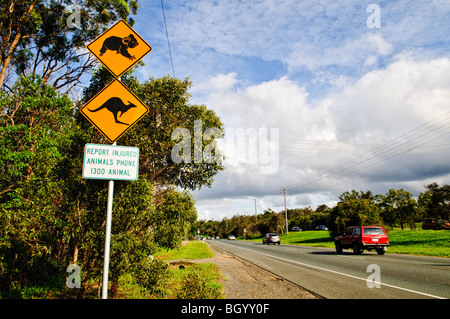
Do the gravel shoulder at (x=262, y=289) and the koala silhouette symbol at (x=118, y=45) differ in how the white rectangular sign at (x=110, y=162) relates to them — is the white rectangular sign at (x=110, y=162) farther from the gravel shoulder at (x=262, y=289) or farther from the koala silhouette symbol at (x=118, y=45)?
the gravel shoulder at (x=262, y=289)

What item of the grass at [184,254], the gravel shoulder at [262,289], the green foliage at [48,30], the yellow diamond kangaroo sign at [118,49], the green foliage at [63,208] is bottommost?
the grass at [184,254]

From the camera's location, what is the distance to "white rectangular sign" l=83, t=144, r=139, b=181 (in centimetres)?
340

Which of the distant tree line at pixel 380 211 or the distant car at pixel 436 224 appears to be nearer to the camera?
the distant tree line at pixel 380 211

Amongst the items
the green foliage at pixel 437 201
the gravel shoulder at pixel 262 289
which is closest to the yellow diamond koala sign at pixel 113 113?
the gravel shoulder at pixel 262 289

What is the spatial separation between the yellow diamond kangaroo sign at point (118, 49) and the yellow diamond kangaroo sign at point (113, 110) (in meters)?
0.32

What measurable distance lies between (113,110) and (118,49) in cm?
97

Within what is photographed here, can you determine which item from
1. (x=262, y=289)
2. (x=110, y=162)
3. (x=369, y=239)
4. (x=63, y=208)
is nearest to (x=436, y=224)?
(x=369, y=239)

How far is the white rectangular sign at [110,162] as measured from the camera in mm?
3402

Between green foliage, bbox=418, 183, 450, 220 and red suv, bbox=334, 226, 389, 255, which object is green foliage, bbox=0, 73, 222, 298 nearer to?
red suv, bbox=334, 226, 389, 255

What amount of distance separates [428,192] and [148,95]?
68.0 m

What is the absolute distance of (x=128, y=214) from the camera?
18.1 ft

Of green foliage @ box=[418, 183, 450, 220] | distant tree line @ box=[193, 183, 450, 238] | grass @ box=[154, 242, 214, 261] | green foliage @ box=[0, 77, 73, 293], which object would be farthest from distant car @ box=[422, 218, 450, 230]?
green foliage @ box=[0, 77, 73, 293]
